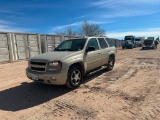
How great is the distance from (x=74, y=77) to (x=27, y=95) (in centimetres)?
166

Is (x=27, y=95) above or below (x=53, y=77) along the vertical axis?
below

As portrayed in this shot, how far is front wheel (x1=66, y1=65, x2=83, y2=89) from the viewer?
5.71m

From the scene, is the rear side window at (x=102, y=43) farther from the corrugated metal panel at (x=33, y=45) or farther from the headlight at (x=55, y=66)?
the corrugated metal panel at (x=33, y=45)

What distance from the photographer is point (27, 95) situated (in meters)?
5.58

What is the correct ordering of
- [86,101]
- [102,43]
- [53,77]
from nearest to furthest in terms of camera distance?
1. [86,101]
2. [53,77]
3. [102,43]

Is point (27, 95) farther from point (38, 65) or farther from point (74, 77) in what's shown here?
point (74, 77)

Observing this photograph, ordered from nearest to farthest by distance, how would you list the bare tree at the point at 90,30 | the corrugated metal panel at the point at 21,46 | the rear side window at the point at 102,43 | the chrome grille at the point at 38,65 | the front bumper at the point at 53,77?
the front bumper at the point at 53,77
the chrome grille at the point at 38,65
the rear side window at the point at 102,43
the corrugated metal panel at the point at 21,46
the bare tree at the point at 90,30

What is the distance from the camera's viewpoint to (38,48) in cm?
1792

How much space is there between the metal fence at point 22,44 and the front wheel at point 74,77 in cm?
1024

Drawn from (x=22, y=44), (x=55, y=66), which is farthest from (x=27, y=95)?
(x=22, y=44)

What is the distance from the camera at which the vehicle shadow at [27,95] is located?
15.8 ft

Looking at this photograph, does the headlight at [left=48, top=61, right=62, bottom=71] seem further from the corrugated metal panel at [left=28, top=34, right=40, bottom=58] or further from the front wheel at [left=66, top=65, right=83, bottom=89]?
the corrugated metal panel at [left=28, top=34, right=40, bottom=58]

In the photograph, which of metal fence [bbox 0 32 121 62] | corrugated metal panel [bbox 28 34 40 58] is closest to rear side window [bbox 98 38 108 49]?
metal fence [bbox 0 32 121 62]

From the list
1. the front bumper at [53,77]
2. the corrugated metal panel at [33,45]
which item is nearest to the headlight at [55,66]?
the front bumper at [53,77]
